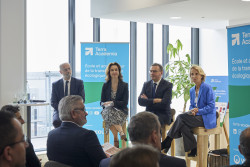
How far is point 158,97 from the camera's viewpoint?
6418 mm

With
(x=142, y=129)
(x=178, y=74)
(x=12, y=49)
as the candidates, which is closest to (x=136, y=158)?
(x=142, y=129)

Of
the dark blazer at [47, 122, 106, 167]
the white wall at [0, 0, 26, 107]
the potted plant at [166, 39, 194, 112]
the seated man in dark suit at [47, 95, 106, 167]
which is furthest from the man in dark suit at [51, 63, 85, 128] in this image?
the dark blazer at [47, 122, 106, 167]

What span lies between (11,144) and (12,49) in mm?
6055

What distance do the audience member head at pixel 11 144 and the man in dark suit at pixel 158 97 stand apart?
4.58 m

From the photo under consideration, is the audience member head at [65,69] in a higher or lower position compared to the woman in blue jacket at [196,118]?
higher

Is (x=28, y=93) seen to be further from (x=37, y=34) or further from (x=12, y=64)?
(x=37, y=34)

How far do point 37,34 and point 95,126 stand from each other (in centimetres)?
227

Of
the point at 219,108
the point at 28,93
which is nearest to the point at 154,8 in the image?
the point at 219,108

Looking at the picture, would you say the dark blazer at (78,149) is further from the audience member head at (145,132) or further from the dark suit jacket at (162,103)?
the dark suit jacket at (162,103)

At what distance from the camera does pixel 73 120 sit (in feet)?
11.8

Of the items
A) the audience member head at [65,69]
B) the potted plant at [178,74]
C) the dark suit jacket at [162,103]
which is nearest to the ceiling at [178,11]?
the potted plant at [178,74]

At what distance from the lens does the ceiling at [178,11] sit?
6707mm

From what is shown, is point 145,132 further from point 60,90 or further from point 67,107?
point 60,90

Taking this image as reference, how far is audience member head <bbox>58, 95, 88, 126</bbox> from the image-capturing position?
11.8 ft
